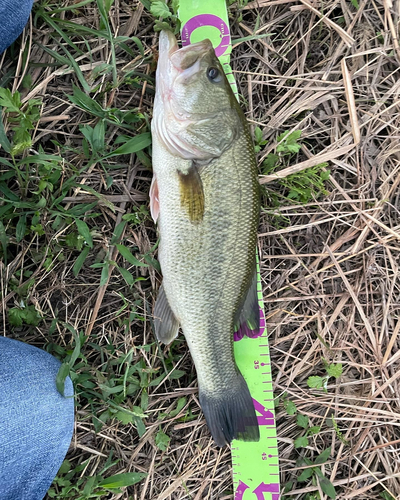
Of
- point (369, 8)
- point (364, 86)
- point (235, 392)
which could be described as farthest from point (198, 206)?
point (369, 8)

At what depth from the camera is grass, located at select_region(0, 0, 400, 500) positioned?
215 centimetres

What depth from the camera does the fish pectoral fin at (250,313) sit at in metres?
2.16

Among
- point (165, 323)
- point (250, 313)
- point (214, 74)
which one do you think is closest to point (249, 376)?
point (250, 313)

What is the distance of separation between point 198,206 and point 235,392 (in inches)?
42.3

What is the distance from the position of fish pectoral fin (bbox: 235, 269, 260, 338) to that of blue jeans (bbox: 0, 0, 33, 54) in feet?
5.86

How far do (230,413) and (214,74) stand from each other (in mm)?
1844

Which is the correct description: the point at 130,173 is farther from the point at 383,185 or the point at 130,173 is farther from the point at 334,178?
the point at 383,185

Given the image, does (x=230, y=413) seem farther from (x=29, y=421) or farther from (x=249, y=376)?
(x=29, y=421)

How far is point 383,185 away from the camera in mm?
2502

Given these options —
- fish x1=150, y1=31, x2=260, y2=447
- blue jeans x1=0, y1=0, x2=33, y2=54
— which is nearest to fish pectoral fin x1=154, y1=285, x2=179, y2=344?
fish x1=150, y1=31, x2=260, y2=447

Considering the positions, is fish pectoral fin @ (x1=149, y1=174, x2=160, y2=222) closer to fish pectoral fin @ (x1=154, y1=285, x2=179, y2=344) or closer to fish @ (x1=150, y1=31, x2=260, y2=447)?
fish @ (x1=150, y1=31, x2=260, y2=447)

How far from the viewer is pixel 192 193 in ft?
6.36

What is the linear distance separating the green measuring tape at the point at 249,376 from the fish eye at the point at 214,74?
0.39m

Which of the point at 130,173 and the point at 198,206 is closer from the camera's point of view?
the point at 198,206
